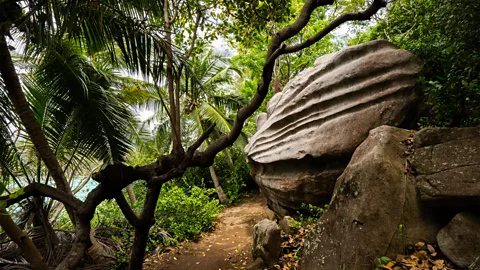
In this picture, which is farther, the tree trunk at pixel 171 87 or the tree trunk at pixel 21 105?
the tree trunk at pixel 171 87

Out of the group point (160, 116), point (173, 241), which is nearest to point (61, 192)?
point (173, 241)

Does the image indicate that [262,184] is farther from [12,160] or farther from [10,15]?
[10,15]

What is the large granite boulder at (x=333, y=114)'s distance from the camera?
3797 mm

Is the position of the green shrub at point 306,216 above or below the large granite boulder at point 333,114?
below

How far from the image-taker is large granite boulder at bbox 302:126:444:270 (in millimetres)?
2686

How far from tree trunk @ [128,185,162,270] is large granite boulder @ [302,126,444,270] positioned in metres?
2.14

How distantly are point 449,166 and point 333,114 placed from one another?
1.76m

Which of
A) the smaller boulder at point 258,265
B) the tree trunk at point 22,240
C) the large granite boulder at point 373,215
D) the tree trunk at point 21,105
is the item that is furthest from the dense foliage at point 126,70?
the large granite boulder at point 373,215

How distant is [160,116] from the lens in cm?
1178

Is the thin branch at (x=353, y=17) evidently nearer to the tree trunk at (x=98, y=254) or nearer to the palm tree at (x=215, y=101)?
the tree trunk at (x=98, y=254)

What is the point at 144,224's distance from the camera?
377 cm

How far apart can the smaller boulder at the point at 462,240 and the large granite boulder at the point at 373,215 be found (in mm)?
181

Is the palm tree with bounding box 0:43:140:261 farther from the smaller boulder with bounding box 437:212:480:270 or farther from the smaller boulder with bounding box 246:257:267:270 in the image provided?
the smaller boulder with bounding box 437:212:480:270

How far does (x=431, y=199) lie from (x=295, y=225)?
2352 millimetres
